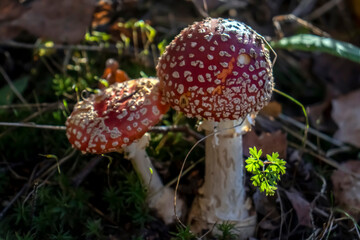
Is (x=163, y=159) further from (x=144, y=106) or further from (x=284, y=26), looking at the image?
(x=284, y=26)

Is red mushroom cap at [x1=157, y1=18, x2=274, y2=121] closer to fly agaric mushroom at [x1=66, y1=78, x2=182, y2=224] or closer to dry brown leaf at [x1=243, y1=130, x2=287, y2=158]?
fly agaric mushroom at [x1=66, y1=78, x2=182, y2=224]

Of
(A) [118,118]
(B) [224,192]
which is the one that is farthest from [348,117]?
(A) [118,118]

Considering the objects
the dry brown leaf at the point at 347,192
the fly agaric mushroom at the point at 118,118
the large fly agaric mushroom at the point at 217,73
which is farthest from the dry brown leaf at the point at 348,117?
the fly agaric mushroom at the point at 118,118

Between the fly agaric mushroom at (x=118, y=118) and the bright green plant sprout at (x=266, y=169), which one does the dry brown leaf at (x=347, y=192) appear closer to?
the bright green plant sprout at (x=266, y=169)

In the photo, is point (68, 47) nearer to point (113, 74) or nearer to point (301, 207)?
point (113, 74)

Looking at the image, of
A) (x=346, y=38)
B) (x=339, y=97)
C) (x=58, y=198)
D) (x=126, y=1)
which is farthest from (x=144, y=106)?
(x=346, y=38)

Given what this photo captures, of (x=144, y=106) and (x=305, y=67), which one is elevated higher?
(x=144, y=106)
